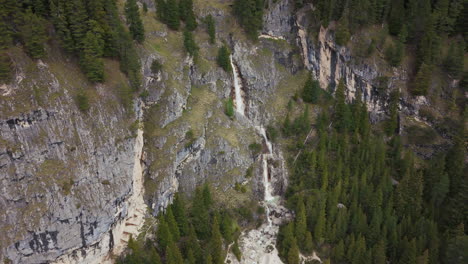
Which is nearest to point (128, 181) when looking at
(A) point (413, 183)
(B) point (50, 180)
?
(B) point (50, 180)

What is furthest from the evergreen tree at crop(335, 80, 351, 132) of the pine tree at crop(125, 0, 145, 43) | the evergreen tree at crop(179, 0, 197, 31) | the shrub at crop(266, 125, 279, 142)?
the pine tree at crop(125, 0, 145, 43)

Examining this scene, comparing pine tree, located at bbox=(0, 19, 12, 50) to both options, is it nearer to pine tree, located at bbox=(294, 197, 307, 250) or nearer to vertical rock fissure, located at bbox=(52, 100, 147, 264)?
vertical rock fissure, located at bbox=(52, 100, 147, 264)

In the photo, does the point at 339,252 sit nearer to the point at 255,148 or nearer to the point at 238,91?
the point at 255,148

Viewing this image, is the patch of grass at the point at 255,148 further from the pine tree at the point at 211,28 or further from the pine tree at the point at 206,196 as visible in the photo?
the pine tree at the point at 211,28

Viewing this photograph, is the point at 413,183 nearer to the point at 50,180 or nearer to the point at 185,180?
the point at 185,180

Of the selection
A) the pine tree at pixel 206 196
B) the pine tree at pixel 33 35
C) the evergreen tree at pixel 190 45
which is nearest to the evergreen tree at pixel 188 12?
the evergreen tree at pixel 190 45

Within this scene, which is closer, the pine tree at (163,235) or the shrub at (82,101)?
the shrub at (82,101)
